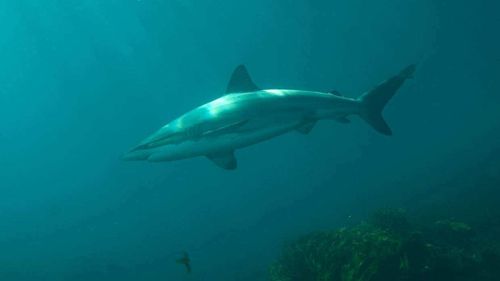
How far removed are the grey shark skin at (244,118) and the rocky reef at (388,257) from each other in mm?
2854

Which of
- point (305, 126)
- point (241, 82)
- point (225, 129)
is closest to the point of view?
point (225, 129)

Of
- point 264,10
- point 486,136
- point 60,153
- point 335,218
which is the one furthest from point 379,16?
point 60,153

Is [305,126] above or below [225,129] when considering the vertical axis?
below

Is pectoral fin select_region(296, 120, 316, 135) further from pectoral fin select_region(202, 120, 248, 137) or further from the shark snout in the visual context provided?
the shark snout

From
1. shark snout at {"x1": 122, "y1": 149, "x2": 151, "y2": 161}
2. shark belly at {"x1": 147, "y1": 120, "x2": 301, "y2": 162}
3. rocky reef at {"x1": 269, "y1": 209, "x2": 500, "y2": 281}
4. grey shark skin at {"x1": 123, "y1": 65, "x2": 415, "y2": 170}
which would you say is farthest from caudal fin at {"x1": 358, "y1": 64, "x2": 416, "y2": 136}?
shark snout at {"x1": 122, "y1": 149, "x2": 151, "y2": 161}

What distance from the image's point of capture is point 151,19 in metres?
89.3

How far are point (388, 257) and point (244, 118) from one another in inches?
176

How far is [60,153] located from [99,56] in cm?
4215

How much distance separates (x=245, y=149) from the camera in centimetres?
8281

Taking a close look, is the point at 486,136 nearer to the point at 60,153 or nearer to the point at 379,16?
the point at 379,16

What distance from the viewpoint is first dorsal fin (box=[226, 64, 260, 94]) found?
10.1m

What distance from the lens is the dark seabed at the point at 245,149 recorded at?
62.5 feet

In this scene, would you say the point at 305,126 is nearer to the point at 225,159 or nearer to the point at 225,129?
the point at 225,159

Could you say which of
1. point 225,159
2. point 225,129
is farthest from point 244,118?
point 225,159
